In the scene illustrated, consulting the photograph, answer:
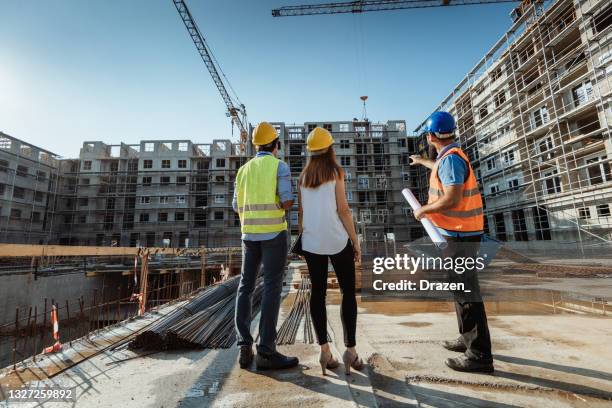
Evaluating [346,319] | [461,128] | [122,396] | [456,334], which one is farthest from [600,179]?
[122,396]

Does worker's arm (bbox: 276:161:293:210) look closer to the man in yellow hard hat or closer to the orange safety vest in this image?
the man in yellow hard hat

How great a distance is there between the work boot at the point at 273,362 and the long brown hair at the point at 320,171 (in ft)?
3.53

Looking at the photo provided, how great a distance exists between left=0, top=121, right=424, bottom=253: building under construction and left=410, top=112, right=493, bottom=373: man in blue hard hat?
2959 centimetres

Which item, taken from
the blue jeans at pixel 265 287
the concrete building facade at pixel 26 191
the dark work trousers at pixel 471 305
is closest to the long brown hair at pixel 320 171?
the blue jeans at pixel 265 287

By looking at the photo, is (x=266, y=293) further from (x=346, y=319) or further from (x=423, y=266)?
(x=423, y=266)

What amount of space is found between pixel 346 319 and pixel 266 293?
21.9 inches

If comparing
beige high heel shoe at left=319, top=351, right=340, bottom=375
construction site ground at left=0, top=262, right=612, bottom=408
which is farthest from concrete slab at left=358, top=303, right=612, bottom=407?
beige high heel shoe at left=319, top=351, right=340, bottom=375

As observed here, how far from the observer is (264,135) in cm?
221

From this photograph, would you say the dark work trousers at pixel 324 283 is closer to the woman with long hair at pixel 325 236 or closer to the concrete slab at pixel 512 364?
the woman with long hair at pixel 325 236

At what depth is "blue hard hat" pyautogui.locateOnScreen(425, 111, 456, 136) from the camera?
202cm

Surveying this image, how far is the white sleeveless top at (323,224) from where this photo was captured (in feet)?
5.94
